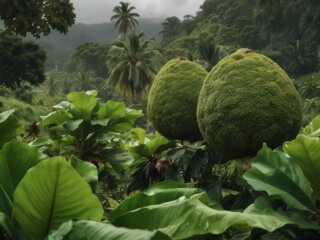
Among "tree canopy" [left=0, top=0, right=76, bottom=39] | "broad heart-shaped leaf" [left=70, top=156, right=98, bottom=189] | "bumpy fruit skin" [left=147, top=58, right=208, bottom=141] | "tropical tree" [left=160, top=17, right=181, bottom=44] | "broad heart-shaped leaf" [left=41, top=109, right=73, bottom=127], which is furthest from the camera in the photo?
"tropical tree" [left=160, top=17, right=181, bottom=44]

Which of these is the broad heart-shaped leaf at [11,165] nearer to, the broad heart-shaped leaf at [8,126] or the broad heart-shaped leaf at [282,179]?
the broad heart-shaped leaf at [8,126]

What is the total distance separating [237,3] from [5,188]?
64.3 m

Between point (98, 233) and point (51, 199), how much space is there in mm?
246

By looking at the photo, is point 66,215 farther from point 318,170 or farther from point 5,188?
point 318,170

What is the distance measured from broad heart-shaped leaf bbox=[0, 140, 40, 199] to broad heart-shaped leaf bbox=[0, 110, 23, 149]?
64cm

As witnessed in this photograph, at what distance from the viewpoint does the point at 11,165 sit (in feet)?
5.68

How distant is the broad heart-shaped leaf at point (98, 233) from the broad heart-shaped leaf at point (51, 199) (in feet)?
0.38

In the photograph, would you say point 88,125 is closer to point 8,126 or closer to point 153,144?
point 153,144

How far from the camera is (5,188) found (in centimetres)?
173

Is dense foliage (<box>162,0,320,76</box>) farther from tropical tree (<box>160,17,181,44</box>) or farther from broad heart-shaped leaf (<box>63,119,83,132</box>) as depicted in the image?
broad heart-shaped leaf (<box>63,119,83,132</box>)

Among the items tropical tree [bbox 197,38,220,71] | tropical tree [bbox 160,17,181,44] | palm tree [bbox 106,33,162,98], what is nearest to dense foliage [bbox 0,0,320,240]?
tropical tree [bbox 197,38,220,71]

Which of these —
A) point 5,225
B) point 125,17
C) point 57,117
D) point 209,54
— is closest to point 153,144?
point 57,117

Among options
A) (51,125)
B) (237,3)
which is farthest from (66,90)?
(51,125)

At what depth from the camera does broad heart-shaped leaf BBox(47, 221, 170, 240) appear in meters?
1.27
